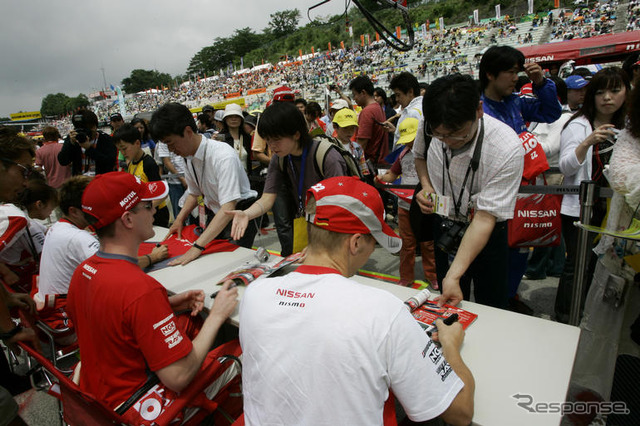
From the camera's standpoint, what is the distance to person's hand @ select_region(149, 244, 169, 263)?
2.59 meters

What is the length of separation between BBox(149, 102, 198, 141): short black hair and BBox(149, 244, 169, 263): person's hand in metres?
0.82

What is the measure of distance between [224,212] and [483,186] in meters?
1.62

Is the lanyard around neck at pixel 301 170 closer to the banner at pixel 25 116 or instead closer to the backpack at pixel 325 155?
the backpack at pixel 325 155

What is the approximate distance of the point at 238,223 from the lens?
2.29 m

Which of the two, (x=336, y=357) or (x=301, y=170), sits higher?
(x=301, y=170)

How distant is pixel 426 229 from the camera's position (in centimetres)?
285

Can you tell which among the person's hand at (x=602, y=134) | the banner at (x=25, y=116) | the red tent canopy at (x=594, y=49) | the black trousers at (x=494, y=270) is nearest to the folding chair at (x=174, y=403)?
the black trousers at (x=494, y=270)

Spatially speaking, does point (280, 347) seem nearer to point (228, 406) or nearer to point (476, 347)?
point (476, 347)

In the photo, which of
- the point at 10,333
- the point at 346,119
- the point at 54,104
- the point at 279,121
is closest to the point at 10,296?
the point at 10,333

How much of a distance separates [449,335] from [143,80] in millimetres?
111680

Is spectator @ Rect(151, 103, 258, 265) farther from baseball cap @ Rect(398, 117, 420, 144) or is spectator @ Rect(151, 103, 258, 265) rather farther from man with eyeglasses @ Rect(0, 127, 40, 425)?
baseball cap @ Rect(398, 117, 420, 144)

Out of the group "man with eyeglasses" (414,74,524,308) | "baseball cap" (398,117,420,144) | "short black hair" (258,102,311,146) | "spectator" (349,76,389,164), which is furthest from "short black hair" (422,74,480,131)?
"spectator" (349,76,389,164)

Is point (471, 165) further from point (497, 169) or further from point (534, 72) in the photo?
point (534, 72)

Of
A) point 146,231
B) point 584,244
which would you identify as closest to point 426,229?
point 584,244
